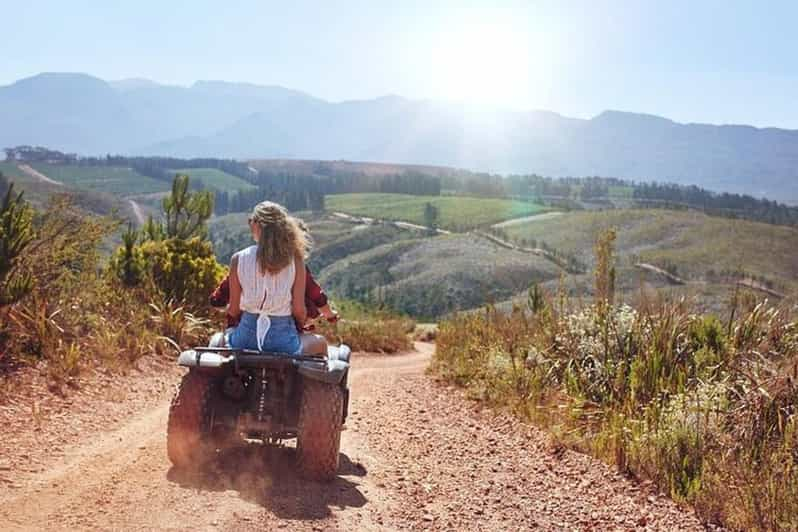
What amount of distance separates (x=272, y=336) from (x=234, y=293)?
470 mm

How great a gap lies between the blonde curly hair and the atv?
63 centimetres

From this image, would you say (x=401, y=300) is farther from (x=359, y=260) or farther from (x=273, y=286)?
(x=273, y=286)

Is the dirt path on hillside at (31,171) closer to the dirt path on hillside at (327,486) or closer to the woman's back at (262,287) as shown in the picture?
the dirt path on hillside at (327,486)

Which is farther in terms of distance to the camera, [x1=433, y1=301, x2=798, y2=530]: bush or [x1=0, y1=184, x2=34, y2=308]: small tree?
[x1=0, y1=184, x2=34, y2=308]: small tree

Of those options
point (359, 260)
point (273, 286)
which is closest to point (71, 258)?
point (273, 286)

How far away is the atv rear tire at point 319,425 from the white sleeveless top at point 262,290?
22.1 inches

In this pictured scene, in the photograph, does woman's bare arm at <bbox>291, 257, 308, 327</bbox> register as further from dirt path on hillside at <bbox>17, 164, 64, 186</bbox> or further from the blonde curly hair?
dirt path on hillside at <bbox>17, 164, 64, 186</bbox>

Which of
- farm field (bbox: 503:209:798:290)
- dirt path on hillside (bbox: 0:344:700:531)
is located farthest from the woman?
farm field (bbox: 503:209:798:290)

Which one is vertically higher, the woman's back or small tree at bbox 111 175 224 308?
the woman's back

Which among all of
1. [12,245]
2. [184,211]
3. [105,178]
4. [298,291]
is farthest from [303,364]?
[105,178]

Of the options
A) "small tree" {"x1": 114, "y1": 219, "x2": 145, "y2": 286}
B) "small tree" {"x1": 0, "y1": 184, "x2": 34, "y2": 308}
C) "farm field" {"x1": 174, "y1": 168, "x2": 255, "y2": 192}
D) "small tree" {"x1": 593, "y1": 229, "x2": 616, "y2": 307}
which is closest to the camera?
"small tree" {"x1": 0, "y1": 184, "x2": 34, "y2": 308}

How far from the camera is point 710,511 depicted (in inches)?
192

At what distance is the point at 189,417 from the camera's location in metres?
5.05

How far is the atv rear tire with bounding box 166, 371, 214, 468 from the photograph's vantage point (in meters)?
5.06
